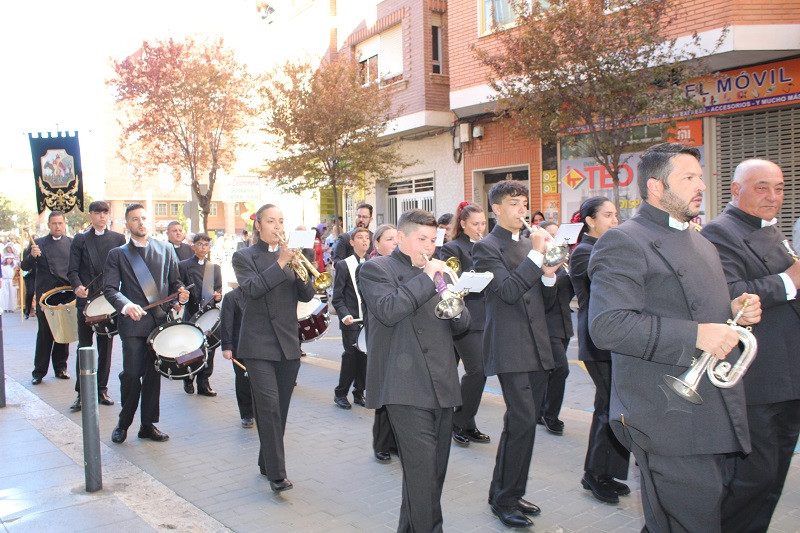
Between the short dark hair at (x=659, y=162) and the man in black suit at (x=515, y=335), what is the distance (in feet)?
4.15

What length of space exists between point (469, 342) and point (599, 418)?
1.50m

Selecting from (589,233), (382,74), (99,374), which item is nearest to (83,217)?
(382,74)

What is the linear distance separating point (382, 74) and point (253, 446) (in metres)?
15.4

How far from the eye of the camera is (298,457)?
20.3 ft

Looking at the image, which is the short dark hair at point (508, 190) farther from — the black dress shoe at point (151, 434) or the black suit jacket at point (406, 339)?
Result: the black dress shoe at point (151, 434)

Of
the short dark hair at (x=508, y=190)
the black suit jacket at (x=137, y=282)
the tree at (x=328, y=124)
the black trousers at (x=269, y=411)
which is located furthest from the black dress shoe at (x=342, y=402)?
the tree at (x=328, y=124)

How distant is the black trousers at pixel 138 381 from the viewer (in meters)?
6.71

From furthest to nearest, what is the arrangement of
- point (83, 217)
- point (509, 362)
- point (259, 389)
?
point (83, 217)
point (259, 389)
point (509, 362)

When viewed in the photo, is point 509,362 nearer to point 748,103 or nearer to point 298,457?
point 298,457

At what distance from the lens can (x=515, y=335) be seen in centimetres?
475

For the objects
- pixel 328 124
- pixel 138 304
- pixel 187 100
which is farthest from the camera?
pixel 187 100

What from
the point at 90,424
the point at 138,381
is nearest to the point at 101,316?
the point at 138,381

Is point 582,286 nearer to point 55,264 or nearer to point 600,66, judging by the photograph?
point 600,66

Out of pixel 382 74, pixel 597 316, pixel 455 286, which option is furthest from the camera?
pixel 382 74
